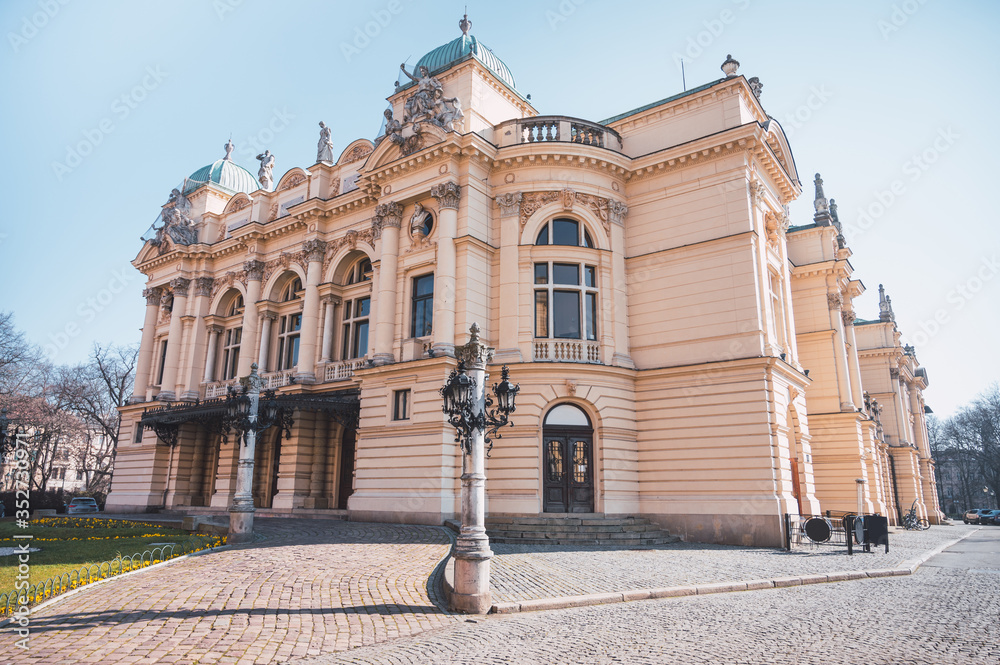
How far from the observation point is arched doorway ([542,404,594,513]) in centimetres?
2242

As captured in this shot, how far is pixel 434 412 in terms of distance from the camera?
22.8m

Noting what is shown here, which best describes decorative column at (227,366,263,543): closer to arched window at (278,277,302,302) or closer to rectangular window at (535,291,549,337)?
rectangular window at (535,291,549,337)

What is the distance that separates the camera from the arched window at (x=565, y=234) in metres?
25.2

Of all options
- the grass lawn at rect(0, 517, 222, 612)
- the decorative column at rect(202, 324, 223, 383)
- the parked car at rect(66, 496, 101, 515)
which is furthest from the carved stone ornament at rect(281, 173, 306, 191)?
the parked car at rect(66, 496, 101, 515)

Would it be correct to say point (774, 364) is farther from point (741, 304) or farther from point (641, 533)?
point (641, 533)

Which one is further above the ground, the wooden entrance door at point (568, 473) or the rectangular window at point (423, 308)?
the rectangular window at point (423, 308)

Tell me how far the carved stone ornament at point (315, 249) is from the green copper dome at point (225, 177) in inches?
527

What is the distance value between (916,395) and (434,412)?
5276 centimetres

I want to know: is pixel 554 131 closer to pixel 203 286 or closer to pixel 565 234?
pixel 565 234

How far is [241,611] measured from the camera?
919cm

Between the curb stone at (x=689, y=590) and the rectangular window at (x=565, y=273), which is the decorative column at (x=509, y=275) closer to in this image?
the rectangular window at (x=565, y=273)

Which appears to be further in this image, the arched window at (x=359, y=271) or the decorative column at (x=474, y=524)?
the arched window at (x=359, y=271)

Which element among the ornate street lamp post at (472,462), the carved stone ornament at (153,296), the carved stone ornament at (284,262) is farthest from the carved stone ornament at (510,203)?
the carved stone ornament at (153,296)

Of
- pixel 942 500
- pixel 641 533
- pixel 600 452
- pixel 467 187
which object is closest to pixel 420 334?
pixel 467 187
